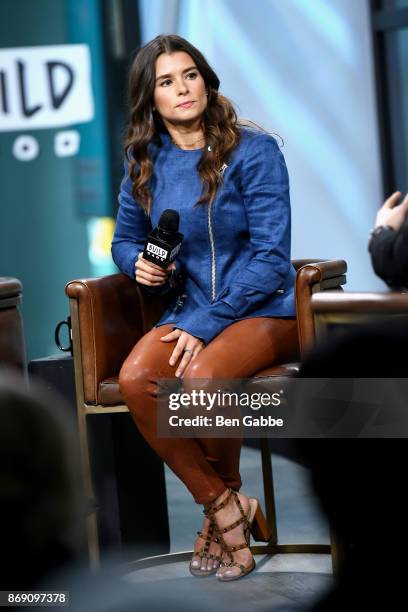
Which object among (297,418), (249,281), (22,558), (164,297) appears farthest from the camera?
(164,297)

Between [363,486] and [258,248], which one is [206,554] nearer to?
[258,248]

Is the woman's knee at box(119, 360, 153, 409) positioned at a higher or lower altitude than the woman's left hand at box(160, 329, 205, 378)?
lower

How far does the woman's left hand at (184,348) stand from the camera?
2863mm

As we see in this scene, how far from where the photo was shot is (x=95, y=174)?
6465mm

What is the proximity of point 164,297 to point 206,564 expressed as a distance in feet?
2.61

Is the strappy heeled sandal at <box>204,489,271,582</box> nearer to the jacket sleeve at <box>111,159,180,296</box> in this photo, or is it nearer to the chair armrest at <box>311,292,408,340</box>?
the jacket sleeve at <box>111,159,180,296</box>

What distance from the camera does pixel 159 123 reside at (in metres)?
3.15

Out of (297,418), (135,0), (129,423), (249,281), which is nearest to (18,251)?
(135,0)

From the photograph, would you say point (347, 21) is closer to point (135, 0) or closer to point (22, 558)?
point (135, 0)

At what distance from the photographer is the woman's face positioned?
Answer: 300 centimetres

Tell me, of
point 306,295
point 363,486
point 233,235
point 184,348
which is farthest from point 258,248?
point 363,486

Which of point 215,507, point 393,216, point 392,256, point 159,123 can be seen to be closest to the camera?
point 392,256

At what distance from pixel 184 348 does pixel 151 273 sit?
24 cm

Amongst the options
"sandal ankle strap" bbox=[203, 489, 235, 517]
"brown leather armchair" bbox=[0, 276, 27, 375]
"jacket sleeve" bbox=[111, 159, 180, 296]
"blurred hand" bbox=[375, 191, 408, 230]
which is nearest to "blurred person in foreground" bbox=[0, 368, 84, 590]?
"blurred hand" bbox=[375, 191, 408, 230]
